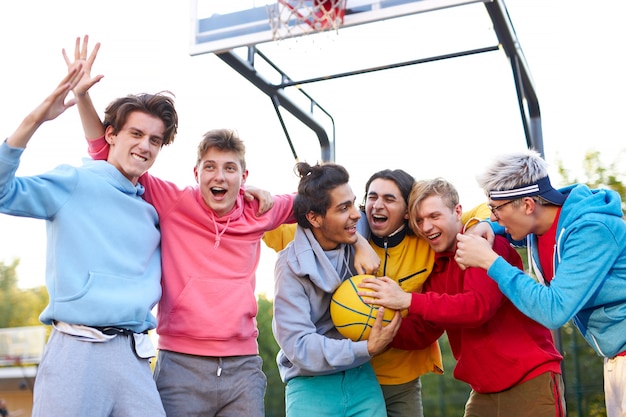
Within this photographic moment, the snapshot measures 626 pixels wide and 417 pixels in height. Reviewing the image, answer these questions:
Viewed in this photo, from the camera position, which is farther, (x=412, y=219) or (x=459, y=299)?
(x=412, y=219)

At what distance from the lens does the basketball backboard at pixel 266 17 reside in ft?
15.8

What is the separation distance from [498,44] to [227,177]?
2774mm

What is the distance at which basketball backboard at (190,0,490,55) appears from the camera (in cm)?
481

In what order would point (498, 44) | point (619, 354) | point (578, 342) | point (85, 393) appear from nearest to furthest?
point (85, 393) → point (619, 354) → point (498, 44) → point (578, 342)

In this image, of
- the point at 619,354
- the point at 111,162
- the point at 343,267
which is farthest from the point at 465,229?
the point at 111,162

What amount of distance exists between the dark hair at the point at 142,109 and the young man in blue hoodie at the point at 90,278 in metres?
0.21

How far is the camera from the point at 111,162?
3422mm

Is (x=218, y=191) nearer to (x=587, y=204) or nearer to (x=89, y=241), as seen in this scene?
(x=89, y=241)

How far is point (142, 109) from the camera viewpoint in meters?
3.50

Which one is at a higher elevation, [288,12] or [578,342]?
[288,12]

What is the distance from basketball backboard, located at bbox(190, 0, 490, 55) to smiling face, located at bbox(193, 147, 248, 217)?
157 centimetres

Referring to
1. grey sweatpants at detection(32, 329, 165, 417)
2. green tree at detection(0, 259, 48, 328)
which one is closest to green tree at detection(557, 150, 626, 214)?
grey sweatpants at detection(32, 329, 165, 417)

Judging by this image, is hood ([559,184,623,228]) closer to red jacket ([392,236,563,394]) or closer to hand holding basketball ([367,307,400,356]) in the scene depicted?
red jacket ([392,236,563,394])

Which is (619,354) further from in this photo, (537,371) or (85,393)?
(85,393)
